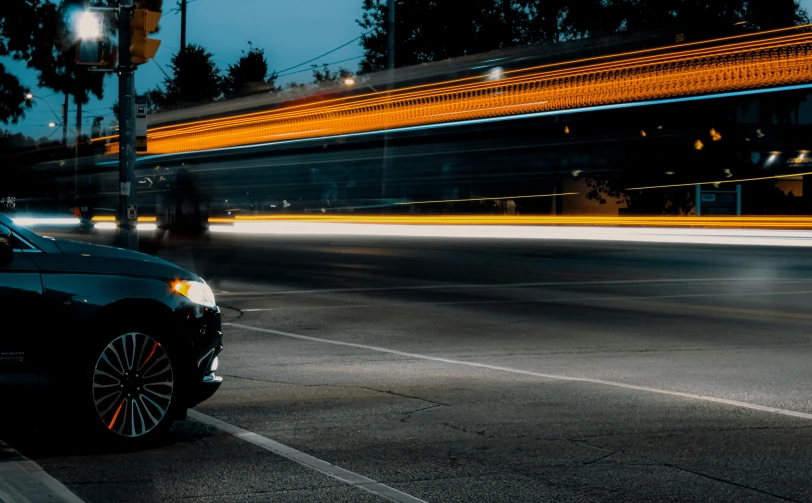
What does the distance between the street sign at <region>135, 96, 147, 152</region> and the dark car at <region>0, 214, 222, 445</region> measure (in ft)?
37.4

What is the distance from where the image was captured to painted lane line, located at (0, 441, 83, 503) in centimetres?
554

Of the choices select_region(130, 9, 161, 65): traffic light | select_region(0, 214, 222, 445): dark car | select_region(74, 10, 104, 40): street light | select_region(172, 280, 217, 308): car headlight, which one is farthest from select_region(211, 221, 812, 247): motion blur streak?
select_region(0, 214, 222, 445): dark car

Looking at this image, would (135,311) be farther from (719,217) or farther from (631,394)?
(719,217)

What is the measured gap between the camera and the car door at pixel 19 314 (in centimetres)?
655

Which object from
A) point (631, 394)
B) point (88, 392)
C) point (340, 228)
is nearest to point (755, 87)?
point (340, 228)

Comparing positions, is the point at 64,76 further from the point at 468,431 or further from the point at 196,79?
the point at 196,79

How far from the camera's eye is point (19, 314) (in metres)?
6.59

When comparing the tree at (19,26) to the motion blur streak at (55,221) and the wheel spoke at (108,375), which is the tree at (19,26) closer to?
the motion blur streak at (55,221)

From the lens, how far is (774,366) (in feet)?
34.5

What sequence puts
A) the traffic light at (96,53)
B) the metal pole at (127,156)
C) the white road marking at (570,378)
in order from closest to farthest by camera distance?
the white road marking at (570,378), the traffic light at (96,53), the metal pole at (127,156)

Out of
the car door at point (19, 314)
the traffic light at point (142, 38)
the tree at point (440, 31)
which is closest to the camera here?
the car door at point (19, 314)

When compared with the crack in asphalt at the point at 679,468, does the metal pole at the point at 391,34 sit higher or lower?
higher

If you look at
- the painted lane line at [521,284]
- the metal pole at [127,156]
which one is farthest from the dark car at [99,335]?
the painted lane line at [521,284]

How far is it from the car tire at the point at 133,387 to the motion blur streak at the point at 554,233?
24913 millimetres
